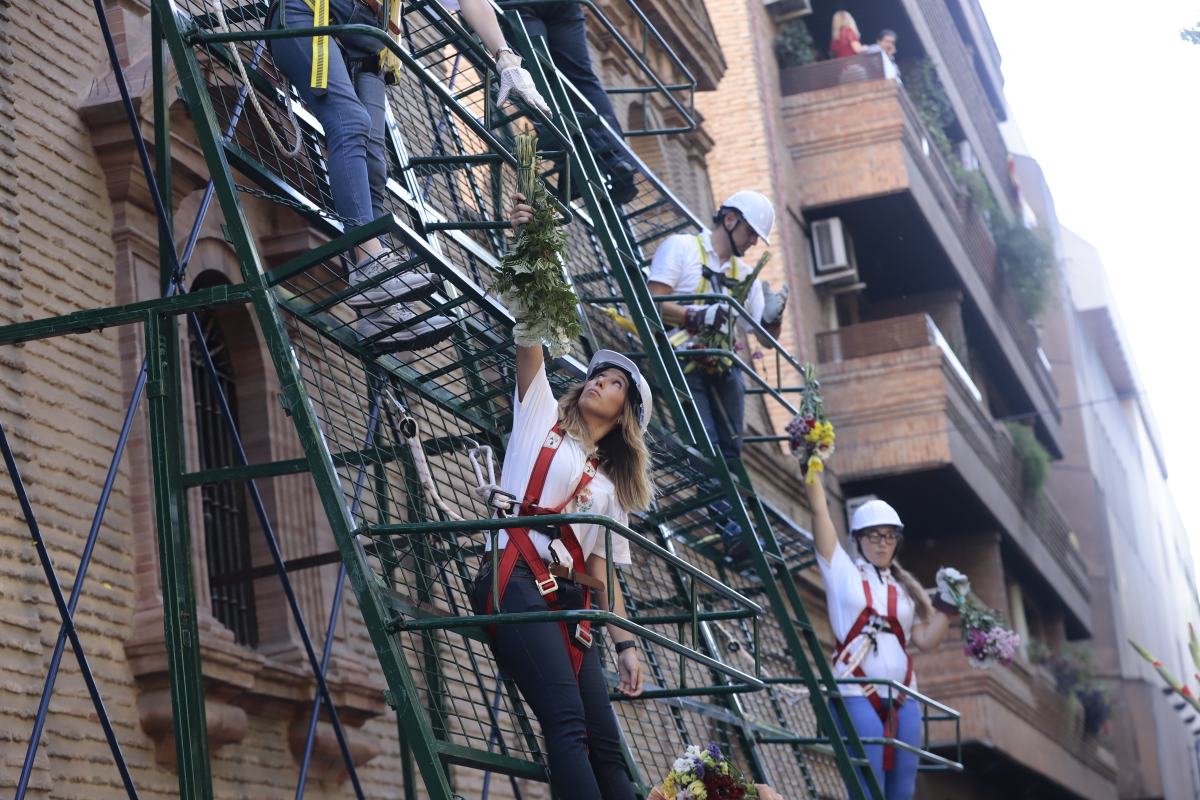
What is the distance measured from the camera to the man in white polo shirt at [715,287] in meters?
11.2

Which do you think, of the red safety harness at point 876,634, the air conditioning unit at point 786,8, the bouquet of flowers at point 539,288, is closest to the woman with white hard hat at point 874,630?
the red safety harness at point 876,634

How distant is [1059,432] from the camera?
38469 mm

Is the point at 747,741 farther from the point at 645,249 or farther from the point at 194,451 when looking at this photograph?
the point at 645,249

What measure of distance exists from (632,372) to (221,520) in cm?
405

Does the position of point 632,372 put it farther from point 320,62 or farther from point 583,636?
point 320,62

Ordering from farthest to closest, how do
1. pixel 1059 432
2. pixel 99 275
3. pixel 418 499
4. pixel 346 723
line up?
pixel 1059 432 → pixel 346 723 → pixel 99 275 → pixel 418 499

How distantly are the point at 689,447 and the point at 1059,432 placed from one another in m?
30.2

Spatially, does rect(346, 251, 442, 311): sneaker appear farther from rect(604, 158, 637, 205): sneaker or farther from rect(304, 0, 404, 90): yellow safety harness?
rect(604, 158, 637, 205): sneaker

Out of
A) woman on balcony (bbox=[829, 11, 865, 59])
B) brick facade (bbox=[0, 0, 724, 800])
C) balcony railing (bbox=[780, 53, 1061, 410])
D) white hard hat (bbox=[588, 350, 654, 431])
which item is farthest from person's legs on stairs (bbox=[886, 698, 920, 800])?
woman on balcony (bbox=[829, 11, 865, 59])

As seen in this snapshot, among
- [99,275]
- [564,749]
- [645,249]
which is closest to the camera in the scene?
[564,749]

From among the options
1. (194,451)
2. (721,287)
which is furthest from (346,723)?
(721,287)

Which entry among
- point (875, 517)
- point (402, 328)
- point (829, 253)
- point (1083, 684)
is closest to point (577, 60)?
point (875, 517)

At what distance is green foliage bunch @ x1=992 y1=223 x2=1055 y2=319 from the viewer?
3212 centimetres

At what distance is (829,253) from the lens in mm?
23844
